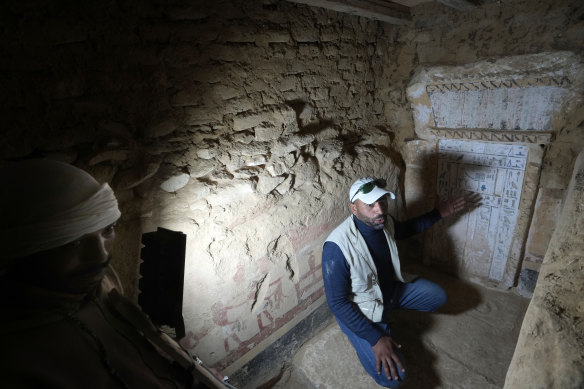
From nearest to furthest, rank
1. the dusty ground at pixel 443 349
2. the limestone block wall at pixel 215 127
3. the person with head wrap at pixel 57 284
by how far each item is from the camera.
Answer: the person with head wrap at pixel 57 284
the limestone block wall at pixel 215 127
the dusty ground at pixel 443 349

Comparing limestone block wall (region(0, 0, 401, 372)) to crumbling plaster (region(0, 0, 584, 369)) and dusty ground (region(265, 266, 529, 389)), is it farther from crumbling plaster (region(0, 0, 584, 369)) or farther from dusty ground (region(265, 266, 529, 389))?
dusty ground (region(265, 266, 529, 389))

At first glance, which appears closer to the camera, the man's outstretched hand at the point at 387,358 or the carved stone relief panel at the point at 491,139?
the man's outstretched hand at the point at 387,358

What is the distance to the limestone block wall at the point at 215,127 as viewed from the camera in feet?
4.48

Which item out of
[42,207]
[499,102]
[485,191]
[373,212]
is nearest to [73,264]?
[42,207]

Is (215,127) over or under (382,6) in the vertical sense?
under

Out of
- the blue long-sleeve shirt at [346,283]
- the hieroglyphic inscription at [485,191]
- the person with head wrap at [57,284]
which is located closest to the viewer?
the person with head wrap at [57,284]

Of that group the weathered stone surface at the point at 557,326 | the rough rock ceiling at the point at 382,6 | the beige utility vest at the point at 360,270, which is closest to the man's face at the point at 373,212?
the beige utility vest at the point at 360,270

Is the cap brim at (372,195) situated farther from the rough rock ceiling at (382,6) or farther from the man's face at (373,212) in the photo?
the rough rock ceiling at (382,6)

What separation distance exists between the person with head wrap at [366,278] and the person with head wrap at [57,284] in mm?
1428

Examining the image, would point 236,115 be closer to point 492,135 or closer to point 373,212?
point 373,212

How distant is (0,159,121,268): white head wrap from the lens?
3.01ft

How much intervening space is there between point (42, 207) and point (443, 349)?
2.93 metres

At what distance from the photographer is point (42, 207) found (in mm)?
962

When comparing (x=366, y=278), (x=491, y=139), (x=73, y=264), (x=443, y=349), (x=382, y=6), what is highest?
(x=382, y=6)
